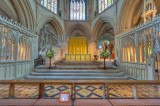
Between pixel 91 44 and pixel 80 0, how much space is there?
25.4 feet

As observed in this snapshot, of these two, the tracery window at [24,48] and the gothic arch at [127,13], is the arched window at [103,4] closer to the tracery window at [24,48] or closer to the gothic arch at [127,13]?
the gothic arch at [127,13]

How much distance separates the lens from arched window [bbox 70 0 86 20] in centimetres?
1411

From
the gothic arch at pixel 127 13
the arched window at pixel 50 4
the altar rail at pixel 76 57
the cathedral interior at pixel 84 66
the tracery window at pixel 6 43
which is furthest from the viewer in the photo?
the altar rail at pixel 76 57

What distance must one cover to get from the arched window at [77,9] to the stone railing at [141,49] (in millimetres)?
9793

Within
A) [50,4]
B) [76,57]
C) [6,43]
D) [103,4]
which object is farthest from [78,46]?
[6,43]

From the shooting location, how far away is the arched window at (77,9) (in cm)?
1411

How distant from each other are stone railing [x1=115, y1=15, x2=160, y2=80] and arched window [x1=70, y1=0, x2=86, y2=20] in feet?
32.1

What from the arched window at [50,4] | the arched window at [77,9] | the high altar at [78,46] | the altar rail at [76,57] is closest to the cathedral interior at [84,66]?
the arched window at [50,4]

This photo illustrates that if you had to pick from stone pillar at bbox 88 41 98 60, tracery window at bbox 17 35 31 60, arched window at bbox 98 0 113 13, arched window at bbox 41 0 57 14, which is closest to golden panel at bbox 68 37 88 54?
stone pillar at bbox 88 41 98 60

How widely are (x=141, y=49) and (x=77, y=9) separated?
1254 cm

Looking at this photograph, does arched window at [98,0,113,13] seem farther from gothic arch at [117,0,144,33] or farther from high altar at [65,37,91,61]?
high altar at [65,37,91,61]

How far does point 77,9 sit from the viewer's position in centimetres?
1427

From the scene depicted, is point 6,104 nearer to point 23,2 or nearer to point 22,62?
point 22,62

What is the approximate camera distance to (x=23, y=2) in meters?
7.29
